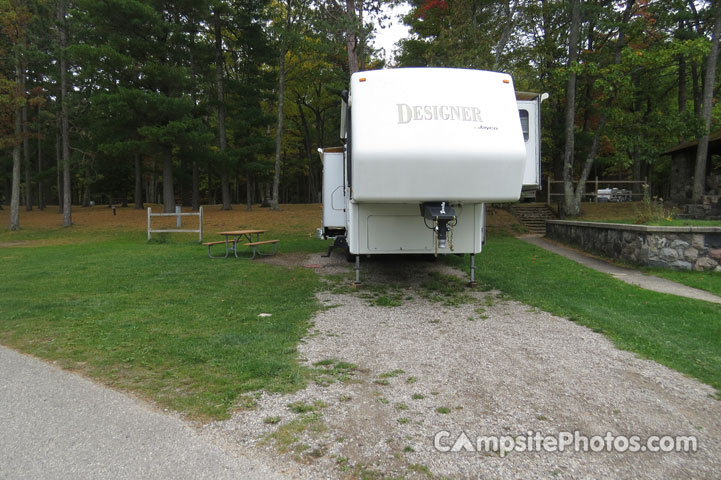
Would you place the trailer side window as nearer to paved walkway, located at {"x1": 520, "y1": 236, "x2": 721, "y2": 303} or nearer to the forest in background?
paved walkway, located at {"x1": 520, "y1": 236, "x2": 721, "y2": 303}

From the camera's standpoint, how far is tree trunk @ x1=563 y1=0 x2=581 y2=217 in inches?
688

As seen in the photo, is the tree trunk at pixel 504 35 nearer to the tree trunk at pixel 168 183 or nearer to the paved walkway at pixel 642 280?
the paved walkway at pixel 642 280

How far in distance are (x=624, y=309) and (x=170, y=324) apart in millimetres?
6145

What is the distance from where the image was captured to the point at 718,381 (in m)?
3.64

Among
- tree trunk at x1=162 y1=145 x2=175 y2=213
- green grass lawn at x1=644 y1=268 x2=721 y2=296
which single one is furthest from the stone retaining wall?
tree trunk at x1=162 y1=145 x2=175 y2=213

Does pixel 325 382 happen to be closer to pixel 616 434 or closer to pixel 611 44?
pixel 616 434

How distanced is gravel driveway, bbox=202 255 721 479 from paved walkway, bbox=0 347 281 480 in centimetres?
18

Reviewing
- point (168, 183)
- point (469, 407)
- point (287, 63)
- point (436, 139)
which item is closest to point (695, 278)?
point (436, 139)

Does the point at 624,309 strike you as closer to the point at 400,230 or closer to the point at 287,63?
the point at 400,230

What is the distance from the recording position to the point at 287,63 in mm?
27375

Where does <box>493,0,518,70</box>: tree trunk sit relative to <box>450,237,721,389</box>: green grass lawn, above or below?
above

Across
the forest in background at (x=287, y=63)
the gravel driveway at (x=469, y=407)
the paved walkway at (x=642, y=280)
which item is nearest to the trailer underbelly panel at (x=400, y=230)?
the gravel driveway at (x=469, y=407)

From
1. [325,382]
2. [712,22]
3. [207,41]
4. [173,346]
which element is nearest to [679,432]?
[325,382]

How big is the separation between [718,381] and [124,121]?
2270 centimetres
